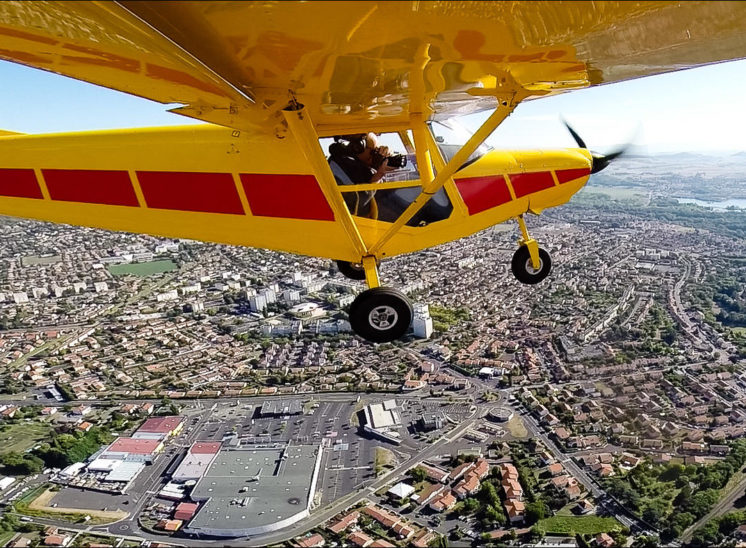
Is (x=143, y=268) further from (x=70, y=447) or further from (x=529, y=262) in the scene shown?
(x=529, y=262)

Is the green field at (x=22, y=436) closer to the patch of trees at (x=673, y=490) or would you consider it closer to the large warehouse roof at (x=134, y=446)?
the large warehouse roof at (x=134, y=446)

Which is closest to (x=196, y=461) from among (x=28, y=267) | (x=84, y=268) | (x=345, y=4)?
(x=345, y=4)

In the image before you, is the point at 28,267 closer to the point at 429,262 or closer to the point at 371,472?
the point at 429,262

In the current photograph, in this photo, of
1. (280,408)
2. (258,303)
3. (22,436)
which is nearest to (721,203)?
(258,303)

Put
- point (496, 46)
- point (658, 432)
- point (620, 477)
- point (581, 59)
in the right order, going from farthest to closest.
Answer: point (658, 432) < point (620, 477) < point (581, 59) < point (496, 46)

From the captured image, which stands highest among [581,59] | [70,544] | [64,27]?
[64,27]

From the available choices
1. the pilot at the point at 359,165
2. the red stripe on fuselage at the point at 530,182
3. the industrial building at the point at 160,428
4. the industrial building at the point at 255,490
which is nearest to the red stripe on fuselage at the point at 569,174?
the red stripe on fuselage at the point at 530,182
